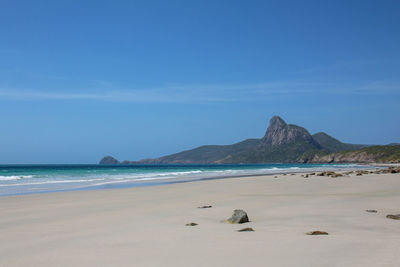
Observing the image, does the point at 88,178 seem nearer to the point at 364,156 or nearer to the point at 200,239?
the point at 200,239

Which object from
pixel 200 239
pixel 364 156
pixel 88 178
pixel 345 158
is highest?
pixel 364 156

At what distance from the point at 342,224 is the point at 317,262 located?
10.6 feet

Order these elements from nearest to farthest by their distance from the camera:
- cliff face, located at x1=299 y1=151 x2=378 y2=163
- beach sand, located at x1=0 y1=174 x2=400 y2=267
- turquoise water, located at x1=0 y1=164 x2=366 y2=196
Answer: beach sand, located at x1=0 y1=174 x2=400 y2=267, turquoise water, located at x1=0 y1=164 x2=366 y2=196, cliff face, located at x1=299 y1=151 x2=378 y2=163

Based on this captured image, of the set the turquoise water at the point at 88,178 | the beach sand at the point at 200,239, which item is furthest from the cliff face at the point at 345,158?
the beach sand at the point at 200,239

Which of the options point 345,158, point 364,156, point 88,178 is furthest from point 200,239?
point 345,158

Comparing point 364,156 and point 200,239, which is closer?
point 200,239

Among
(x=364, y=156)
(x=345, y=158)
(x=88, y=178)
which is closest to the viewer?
(x=88, y=178)

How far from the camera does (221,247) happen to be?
5125 mm

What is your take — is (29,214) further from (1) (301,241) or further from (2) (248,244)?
(1) (301,241)

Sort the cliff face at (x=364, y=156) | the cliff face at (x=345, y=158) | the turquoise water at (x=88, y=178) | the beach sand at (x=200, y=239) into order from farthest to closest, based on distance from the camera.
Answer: the cliff face at (x=345, y=158), the cliff face at (x=364, y=156), the turquoise water at (x=88, y=178), the beach sand at (x=200, y=239)

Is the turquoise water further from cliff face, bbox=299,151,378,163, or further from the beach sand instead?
cliff face, bbox=299,151,378,163

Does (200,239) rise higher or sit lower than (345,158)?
lower

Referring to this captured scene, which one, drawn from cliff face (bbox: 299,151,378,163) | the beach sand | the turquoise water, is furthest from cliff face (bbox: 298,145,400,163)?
the beach sand

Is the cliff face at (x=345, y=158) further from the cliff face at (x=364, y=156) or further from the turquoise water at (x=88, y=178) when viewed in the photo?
the turquoise water at (x=88, y=178)
